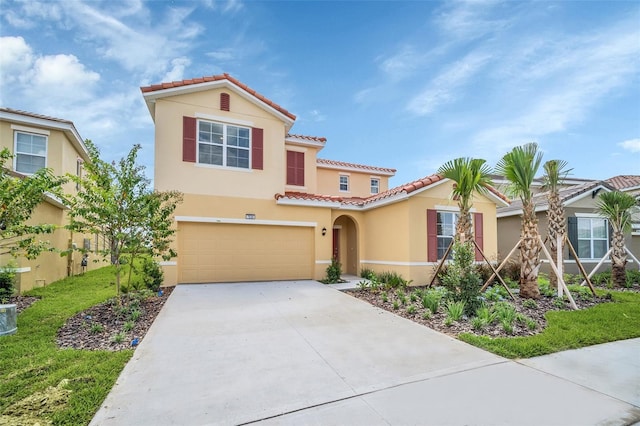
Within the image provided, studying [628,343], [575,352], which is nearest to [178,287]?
[575,352]

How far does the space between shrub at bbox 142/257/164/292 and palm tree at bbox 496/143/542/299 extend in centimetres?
1169

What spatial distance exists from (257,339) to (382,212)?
885cm

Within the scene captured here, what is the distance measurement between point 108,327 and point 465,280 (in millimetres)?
7996

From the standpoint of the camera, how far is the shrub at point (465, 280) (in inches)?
293

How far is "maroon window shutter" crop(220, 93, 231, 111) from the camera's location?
Result: 12.9 meters

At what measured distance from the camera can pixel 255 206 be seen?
12859 mm

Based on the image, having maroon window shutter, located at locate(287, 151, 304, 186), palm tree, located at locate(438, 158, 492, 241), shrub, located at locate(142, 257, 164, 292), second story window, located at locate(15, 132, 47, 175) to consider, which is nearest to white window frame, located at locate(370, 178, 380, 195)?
maroon window shutter, located at locate(287, 151, 304, 186)

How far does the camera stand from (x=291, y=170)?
50.3 ft

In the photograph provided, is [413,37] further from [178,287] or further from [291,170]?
[178,287]

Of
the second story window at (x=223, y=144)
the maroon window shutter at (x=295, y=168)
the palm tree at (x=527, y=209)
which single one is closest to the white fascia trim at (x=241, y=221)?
the second story window at (x=223, y=144)

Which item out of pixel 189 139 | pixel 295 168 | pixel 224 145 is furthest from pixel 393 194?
pixel 189 139

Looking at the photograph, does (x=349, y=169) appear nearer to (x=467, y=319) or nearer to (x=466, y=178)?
(x=466, y=178)

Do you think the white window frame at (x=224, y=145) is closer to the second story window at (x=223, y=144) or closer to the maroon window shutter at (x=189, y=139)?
the second story window at (x=223, y=144)

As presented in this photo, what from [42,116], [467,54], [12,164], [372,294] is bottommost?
[372,294]
